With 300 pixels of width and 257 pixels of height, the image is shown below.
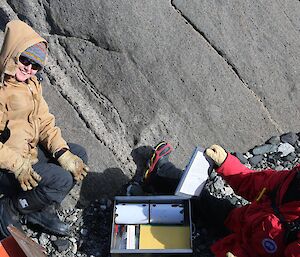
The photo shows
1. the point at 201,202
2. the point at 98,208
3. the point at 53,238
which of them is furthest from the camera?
the point at 98,208

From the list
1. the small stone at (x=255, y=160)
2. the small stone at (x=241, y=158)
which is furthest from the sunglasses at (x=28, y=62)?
the small stone at (x=255, y=160)

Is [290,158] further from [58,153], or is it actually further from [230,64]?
[58,153]

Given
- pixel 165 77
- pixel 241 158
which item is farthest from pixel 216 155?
pixel 165 77

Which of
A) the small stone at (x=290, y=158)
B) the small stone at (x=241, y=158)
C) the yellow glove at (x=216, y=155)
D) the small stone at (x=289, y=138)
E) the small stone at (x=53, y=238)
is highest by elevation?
the small stone at (x=289, y=138)

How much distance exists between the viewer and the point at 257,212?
3559mm

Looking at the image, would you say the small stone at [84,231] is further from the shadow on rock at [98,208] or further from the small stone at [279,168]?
the small stone at [279,168]

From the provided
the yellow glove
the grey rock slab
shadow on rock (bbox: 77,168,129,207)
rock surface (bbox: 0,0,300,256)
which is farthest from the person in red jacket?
the grey rock slab

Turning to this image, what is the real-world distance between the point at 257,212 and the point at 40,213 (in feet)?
5.18

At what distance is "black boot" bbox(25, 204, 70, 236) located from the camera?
3.87 m

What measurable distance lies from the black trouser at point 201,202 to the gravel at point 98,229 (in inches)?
4.7

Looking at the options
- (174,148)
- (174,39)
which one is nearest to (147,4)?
(174,39)

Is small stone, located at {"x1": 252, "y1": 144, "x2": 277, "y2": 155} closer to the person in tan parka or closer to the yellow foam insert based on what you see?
the yellow foam insert

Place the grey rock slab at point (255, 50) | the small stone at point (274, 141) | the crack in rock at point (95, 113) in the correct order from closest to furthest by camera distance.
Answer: the crack in rock at point (95, 113)
the small stone at point (274, 141)
the grey rock slab at point (255, 50)

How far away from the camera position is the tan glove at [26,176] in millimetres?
3520
